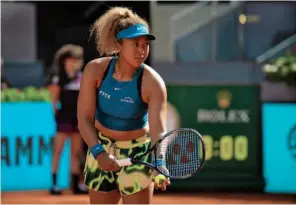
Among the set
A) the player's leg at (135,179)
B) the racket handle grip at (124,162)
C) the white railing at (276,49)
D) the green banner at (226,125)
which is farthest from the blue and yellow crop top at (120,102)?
the white railing at (276,49)

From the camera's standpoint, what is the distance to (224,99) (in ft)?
30.1

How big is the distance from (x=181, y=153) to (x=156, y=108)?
293 millimetres

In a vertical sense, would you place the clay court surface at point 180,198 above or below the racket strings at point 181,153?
below

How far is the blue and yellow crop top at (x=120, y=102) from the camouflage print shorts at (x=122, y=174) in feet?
0.32

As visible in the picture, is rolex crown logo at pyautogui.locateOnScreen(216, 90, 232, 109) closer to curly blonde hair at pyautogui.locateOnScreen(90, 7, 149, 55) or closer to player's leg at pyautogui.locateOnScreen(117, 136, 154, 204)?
player's leg at pyautogui.locateOnScreen(117, 136, 154, 204)

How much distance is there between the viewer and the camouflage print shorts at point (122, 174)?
15.6 ft

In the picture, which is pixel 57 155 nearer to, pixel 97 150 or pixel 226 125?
pixel 226 125

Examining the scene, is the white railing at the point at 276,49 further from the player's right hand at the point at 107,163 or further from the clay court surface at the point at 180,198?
the player's right hand at the point at 107,163

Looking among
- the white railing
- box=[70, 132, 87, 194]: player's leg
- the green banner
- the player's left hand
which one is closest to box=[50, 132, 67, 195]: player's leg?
box=[70, 132, 87, 194]: player's leg

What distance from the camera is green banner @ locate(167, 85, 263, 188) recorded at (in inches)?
360

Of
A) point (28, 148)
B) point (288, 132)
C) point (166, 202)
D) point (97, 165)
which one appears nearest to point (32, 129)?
point (28, 148)

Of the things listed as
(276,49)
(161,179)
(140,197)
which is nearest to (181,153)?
(161,179)

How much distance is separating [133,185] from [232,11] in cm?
957

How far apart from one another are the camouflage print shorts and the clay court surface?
3.85m
